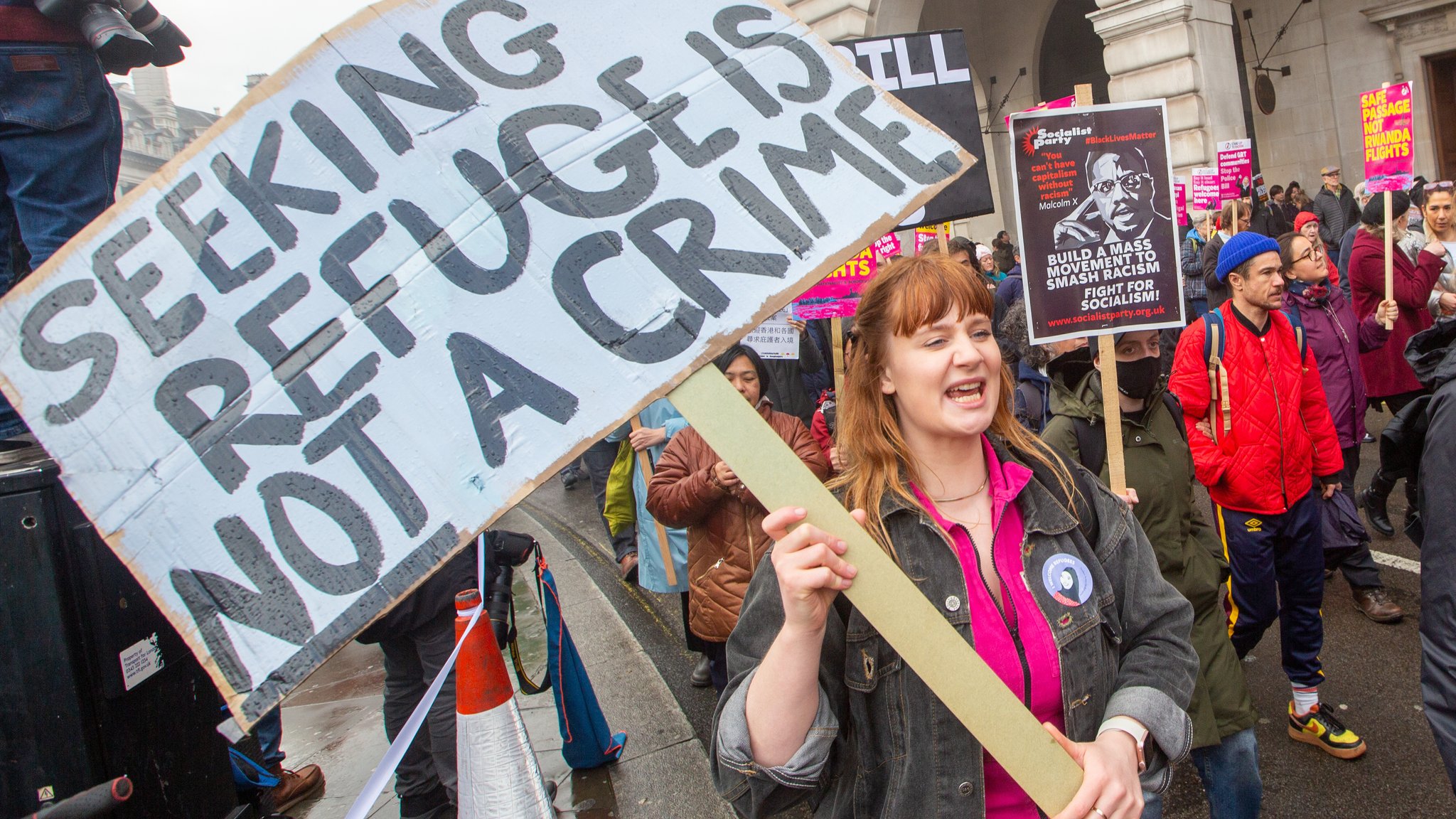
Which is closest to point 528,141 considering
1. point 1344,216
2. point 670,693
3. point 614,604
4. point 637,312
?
point 637,312

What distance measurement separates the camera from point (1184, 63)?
11867 mm

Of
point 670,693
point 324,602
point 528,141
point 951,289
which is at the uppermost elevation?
point 528,141

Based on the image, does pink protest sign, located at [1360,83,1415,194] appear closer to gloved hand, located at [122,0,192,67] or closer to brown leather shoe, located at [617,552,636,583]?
brown leather shoe, located at [617,552,636,583]

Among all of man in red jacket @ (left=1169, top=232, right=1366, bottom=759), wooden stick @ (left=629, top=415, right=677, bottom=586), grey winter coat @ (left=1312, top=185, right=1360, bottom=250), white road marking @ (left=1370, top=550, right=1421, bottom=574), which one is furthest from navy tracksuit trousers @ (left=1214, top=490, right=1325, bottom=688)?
grey winter coat @ (left=1312, top=185, right=1360, bottom=250)

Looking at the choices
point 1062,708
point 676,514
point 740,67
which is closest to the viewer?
point 740,67

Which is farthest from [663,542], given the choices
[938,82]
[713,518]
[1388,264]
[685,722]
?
[1388,264]

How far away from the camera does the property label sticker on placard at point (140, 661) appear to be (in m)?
1.96

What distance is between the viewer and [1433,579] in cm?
205

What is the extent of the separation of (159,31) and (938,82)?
320 centimetres

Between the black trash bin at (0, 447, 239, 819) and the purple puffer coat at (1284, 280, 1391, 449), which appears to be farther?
the purple puffer coat at (1284, 280, 1391, 449)

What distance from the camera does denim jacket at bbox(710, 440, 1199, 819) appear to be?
5.32 ft

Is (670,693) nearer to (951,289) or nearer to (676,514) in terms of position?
(676,514)

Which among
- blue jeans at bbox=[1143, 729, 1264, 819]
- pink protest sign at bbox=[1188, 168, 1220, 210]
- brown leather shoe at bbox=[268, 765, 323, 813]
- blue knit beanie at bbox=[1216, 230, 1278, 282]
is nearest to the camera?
blue jeans at bbox=[1143, 729, 1264, 819]

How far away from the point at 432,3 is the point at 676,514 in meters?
2.66
